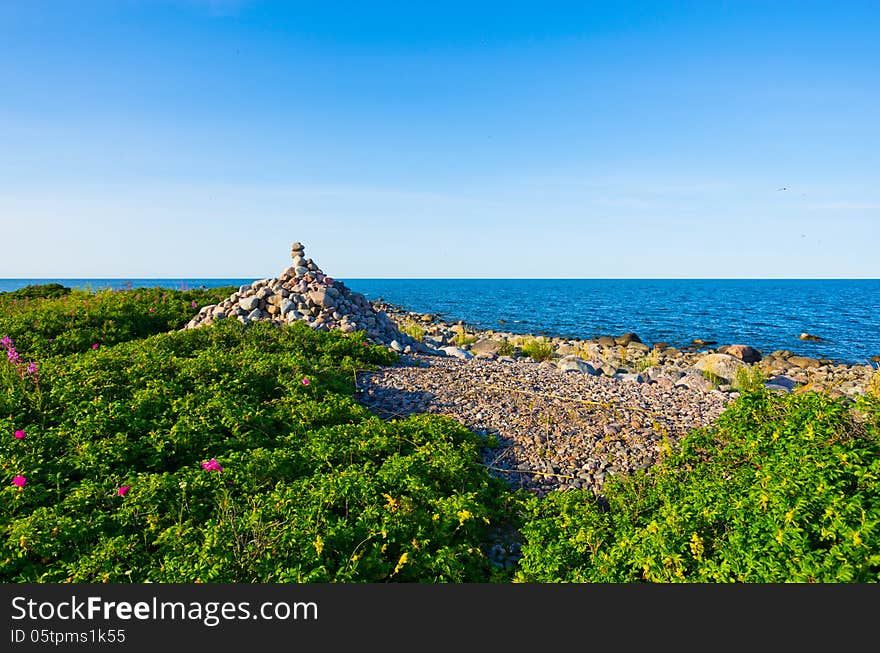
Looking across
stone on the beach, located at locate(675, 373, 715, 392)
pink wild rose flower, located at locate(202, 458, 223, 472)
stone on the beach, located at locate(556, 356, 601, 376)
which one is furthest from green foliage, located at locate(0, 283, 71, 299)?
stone on the beach, located at locate(675, 373, 715, 392)

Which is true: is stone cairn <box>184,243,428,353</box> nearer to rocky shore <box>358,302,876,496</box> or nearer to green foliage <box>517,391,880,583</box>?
rocky shore <box>358,302,876,496</box>

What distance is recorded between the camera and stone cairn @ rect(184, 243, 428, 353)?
14.9 meters

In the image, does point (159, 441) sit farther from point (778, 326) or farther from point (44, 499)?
point (778, 326)

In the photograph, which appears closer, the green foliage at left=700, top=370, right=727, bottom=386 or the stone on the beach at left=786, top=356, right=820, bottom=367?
the green foliage at left=700, top=370, right=727, bottom=386

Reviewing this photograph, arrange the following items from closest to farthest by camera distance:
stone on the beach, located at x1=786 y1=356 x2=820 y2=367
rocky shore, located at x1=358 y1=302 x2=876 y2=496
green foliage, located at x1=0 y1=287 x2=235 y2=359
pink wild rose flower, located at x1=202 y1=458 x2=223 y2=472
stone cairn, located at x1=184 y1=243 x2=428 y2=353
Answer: pink wild rose flower, located at x1=202 y1=458 x2=223 y2=472
rocky shore, located at x1=358 y1=302 x2=876 y2=496
green foliage, located at x1=0 y1=287 x2=235 y2=359
stone cairn, located at x1=184 y1=243 x2=428 y2=353
stone on the beach, located at x1=786 y1=356 x2=820 y2=367

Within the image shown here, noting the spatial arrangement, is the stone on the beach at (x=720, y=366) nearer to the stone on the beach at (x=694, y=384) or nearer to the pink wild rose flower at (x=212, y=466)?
the stone on the beach at (x=694, y=384)

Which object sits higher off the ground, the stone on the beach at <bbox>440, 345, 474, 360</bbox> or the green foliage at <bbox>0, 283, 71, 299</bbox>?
the green foliage at <bbox>0, 283, 71, 299</bbox>

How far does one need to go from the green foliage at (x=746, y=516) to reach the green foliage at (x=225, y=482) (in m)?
0.87

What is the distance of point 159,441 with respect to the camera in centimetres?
610

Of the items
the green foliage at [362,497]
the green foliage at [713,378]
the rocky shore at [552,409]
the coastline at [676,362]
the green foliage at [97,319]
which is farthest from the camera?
the coastline at [676,362]

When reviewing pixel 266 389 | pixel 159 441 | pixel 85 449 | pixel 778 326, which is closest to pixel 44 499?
pixel 85 449

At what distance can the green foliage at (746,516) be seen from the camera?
3.68 m

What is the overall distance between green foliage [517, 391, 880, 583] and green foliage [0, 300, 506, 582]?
87 cm

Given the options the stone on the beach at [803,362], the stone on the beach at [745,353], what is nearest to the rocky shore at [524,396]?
the stone on the beach at [803,362]
